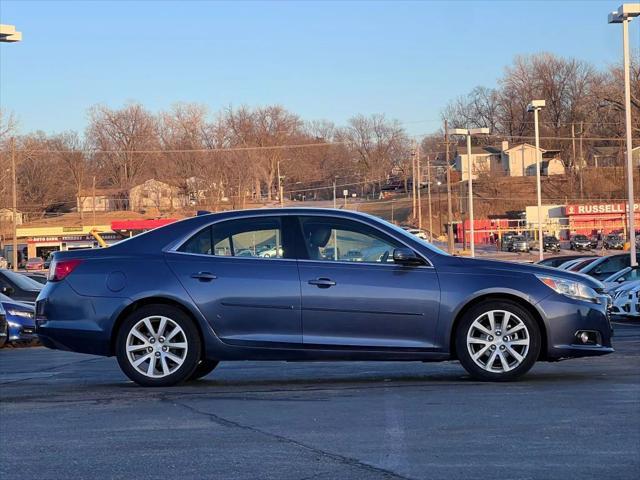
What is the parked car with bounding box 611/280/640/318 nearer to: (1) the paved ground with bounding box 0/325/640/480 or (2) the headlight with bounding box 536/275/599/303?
(1) the paved ground with bounding box 0/325/640/480

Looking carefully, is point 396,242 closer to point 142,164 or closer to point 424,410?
point 424,410

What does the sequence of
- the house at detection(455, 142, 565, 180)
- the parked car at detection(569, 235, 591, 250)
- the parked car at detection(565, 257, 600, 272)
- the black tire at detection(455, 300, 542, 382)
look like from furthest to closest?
the house at detection(455, 142, 565, 180)
the parked car at detection(569, 235, 591, 250)
the parked car at detection(565, 257, 600, 272)
the black tire at detection(455, 300, 542, 382)

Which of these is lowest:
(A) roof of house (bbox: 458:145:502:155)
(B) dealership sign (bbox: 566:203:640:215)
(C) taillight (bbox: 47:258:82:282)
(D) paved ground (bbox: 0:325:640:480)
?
(D) paved ground (bbox: 0:325:640:480)

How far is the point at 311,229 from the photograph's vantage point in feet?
28.3

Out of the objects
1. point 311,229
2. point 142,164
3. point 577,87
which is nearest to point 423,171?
point 577,87

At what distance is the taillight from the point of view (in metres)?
8.62

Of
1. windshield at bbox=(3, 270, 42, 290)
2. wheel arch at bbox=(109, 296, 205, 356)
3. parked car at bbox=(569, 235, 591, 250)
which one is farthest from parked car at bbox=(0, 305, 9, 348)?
parked car at bbox=(569, 235, 591, 250)

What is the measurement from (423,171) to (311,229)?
11146 cm

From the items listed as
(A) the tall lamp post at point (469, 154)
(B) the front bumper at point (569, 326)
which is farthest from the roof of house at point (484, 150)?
(B) the front bumper at point (569, 326)

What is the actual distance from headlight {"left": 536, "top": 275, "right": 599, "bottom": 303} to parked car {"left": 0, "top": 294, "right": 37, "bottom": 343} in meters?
9.37

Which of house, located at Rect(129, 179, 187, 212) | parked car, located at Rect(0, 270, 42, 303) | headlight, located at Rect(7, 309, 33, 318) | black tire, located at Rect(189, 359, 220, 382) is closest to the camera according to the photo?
black tire, located at Rect(189, 359, 220, 382)

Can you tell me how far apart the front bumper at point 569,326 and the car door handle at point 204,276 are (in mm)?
2884

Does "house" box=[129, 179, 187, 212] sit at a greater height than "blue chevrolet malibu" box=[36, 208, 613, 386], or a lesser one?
greater

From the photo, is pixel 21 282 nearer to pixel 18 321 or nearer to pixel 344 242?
pixel 18 321
